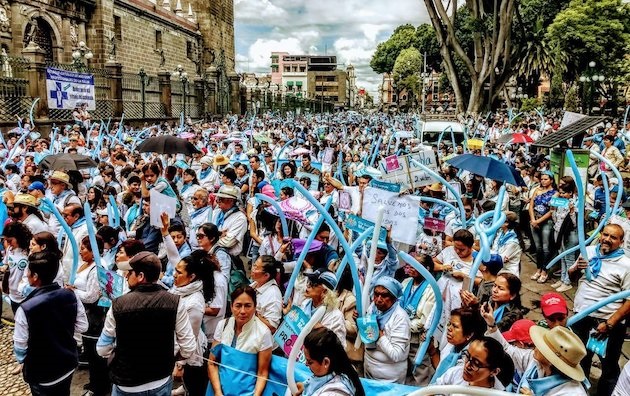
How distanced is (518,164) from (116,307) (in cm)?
931

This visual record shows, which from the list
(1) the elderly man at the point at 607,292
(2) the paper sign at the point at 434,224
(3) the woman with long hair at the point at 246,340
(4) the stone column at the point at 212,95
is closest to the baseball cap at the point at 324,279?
(3) the woman with long hair at the point at 246,340

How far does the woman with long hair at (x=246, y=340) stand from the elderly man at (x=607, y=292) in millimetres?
2549

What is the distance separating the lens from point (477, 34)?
30062 mm

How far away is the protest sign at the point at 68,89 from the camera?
17283mm

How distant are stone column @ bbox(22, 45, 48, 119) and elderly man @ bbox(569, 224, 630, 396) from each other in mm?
18343

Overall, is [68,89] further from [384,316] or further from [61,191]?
[384,316]

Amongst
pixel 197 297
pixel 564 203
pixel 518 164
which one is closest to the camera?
pixel 197 297

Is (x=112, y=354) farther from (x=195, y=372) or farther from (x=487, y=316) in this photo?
(x=487, y=316)

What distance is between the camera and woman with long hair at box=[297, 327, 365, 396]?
9.14 feet

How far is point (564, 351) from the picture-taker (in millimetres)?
2809

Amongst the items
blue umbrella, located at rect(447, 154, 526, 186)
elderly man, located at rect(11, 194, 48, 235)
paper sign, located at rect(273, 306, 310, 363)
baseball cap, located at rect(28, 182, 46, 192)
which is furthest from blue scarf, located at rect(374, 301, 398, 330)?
baseball cap, located at rect(28, 182, 46, 192)

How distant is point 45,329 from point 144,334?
2.64ft

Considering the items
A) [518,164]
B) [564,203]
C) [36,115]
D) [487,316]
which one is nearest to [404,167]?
[564,203]

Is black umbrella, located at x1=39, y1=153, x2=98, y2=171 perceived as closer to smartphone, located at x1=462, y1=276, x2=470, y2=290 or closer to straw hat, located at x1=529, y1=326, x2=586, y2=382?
smartphone, located at x1=462, y1=276, x2=470, y2=290
